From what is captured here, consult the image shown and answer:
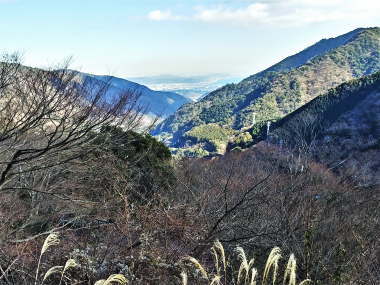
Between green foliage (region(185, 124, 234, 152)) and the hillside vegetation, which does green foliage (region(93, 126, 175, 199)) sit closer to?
the hillside vegetation

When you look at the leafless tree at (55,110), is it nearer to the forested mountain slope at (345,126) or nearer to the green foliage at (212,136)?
the forested mountain slope at (345,126)

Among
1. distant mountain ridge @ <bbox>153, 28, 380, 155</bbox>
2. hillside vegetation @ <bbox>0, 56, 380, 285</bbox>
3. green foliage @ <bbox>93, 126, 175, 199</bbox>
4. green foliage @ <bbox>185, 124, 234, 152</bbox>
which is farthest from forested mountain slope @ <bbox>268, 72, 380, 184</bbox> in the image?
distant mountain ridge @ <bbox>153, 28, 380, 155</bbox>

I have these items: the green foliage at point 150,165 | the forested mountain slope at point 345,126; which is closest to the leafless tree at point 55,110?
the green foliage at point 150,165

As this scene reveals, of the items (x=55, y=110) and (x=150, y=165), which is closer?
(x=55, y=110)

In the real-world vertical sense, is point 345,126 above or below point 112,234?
below

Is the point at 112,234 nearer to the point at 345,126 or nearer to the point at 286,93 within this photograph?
the point at 345,126

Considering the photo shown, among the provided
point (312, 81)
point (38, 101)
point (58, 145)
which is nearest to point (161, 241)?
point (58, 145)

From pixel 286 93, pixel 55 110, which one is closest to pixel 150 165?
pixel 55 110

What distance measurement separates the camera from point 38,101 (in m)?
6.16

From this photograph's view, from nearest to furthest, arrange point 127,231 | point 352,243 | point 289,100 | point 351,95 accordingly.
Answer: point 127,231 → point 352,243 → point 351,95 → point 289,100

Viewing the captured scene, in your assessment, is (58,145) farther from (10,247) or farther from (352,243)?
(352,243)

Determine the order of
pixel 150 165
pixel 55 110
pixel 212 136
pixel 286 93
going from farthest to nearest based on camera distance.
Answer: pixel 286 93, pixel 212 136, pixel 150 165, pixel 55 110

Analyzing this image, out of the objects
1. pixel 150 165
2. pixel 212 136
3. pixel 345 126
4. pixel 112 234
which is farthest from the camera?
pixel 212 136

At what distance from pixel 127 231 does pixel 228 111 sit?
18016cm
